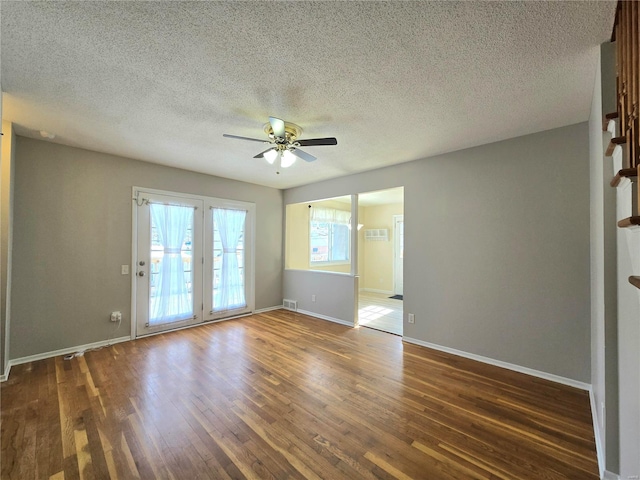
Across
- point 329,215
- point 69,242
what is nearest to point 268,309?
point 329,215

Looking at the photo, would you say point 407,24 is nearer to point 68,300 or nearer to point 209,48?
Result: point 209,48

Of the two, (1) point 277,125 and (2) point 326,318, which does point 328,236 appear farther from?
(1) point 277,125

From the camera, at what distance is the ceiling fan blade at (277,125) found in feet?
7.01

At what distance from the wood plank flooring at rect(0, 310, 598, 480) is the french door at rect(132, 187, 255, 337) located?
3.05 feet

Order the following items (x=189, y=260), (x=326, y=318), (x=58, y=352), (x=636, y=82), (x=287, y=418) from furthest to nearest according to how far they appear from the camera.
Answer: (x=326, y=318) < (x=189, y=260) < (x=58, y=352) < (x=287, y=418) < (x=636, y=82)

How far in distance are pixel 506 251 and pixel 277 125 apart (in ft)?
9.06

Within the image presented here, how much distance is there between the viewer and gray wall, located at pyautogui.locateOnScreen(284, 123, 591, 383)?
8.39ft

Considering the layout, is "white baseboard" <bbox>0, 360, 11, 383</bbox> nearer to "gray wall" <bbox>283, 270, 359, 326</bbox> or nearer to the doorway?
"gray wall" <bbox>283, 270, 359, 326</bbox>

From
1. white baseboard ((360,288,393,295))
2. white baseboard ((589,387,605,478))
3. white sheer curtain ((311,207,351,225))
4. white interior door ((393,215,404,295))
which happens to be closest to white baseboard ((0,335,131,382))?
white sheer curtain ((311,207,351,225))

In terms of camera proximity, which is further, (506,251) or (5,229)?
(506,251)

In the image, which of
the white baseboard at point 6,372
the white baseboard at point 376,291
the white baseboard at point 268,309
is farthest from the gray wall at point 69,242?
the white baseboard at point 376,291

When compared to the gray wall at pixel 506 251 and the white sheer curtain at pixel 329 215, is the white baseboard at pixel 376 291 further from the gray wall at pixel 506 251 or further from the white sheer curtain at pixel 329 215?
the gray wall at pixel 506 251

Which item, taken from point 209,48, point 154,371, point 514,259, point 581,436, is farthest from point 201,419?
point 514,259

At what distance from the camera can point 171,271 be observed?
410 cm
